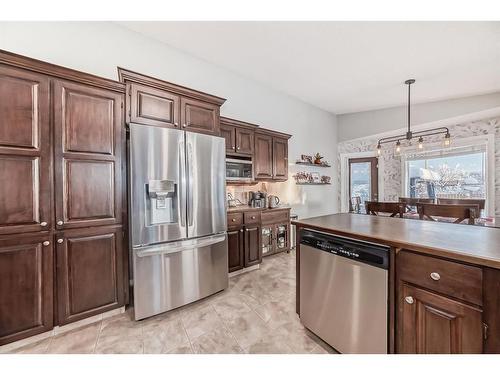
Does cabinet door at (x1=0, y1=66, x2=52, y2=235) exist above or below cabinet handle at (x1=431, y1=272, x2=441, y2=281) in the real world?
above

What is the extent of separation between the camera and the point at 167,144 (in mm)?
2162

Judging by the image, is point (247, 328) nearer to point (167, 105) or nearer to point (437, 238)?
point (437, 238)

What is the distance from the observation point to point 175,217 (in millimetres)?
2209

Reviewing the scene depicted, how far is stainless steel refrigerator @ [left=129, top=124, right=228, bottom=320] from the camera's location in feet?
6.66

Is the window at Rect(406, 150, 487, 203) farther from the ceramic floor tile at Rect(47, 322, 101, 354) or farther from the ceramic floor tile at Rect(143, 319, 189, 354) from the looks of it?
the ceramic floor tile at Rect(47, 322, 101, 354)

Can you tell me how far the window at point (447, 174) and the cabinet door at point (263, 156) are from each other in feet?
10.0

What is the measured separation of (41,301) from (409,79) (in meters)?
5.18

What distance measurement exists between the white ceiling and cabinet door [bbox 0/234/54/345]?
8.03 feet

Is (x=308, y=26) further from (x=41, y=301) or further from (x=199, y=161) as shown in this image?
(x=41, y=301)

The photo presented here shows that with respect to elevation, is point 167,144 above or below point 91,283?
above

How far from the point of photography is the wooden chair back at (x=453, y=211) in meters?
2.26

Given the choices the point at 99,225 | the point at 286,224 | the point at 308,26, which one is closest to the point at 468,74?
the point at 308,26

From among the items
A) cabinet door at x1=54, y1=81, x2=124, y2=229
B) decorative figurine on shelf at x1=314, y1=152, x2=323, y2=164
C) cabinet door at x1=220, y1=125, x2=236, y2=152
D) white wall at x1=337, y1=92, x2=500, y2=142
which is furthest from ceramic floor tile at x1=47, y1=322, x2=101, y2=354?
white wall at x1=337, y1=92, x2=500, y2=142
